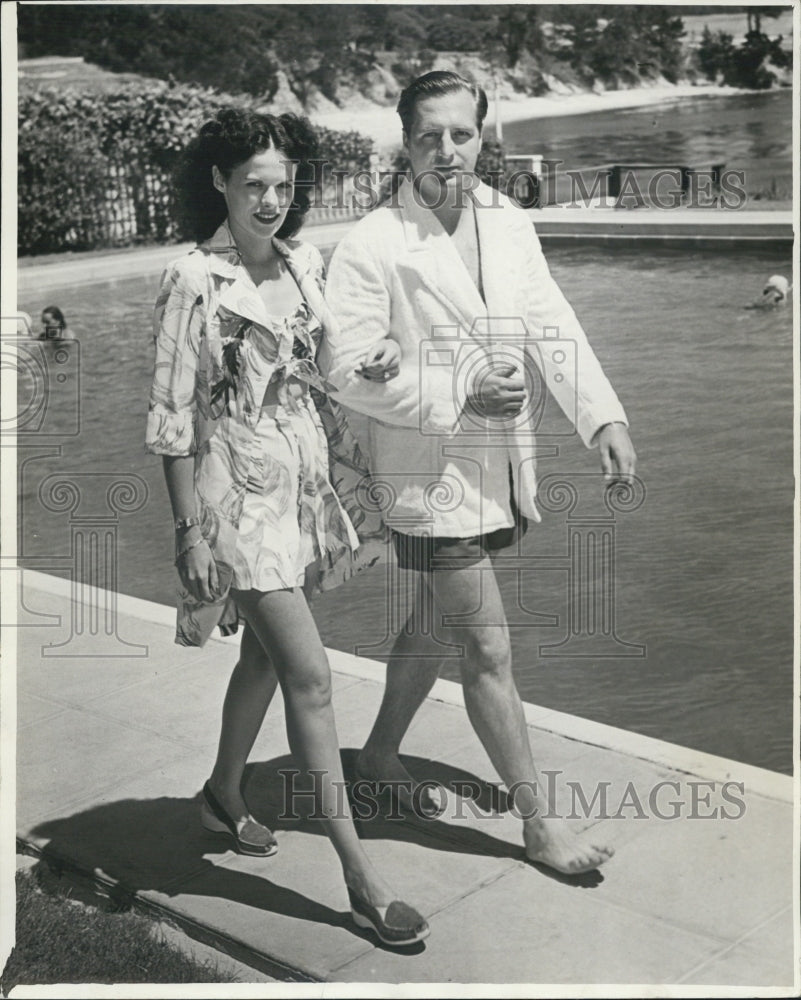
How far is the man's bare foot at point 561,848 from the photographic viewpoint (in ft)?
13.0

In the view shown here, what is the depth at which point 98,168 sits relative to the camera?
935 cm

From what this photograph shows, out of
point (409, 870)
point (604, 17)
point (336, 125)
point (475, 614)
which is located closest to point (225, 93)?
point (336, 125)

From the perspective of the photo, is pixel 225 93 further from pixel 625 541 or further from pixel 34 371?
pixel 625 541

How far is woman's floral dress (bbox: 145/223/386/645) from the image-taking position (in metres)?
3.74

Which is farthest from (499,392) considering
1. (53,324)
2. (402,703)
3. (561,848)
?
(53,324)

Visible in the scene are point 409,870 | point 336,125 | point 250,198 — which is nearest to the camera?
point 250,198

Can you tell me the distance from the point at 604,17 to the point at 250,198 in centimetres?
157

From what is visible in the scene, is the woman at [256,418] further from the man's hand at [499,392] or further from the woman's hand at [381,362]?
the man's hand at [499,392]

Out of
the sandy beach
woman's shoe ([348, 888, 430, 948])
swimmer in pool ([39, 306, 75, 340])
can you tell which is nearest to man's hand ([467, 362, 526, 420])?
woman's shoe ([348, 888, 430, 948])

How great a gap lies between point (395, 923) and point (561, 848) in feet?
1.66

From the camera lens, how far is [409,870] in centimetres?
405

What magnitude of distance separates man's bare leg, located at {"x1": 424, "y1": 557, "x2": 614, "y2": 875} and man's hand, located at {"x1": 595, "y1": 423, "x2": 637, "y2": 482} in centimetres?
41

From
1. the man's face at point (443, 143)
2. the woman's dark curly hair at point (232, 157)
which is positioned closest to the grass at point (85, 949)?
the woman's dark curly hair at point (232, 157)

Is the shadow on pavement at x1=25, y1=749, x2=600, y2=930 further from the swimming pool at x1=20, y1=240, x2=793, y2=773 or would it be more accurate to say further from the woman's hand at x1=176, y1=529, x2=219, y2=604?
the swimming pool at x1=20, y1=240, x2=793, y2=773
